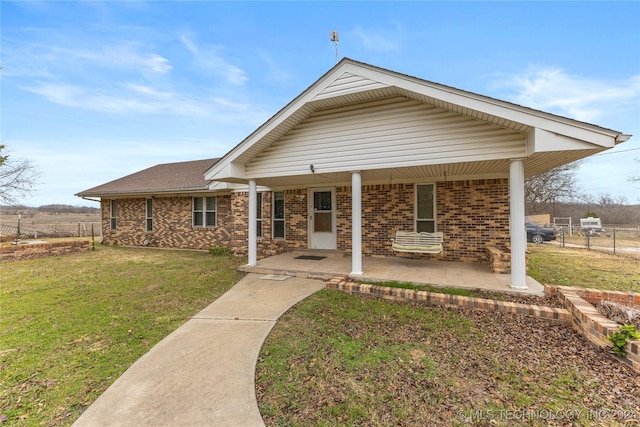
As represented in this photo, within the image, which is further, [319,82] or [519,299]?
[319,82]

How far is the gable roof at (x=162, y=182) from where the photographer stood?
11.6m

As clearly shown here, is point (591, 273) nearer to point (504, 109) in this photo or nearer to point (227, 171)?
point (504, 109)

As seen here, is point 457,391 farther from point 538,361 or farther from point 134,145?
point 134,145

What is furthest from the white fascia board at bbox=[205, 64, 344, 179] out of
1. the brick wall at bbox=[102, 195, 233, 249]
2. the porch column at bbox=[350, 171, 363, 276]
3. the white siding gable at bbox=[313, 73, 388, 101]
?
the brick wall at bbox=[102, 195, 233, 249]

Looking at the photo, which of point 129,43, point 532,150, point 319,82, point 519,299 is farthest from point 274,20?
point 519,299

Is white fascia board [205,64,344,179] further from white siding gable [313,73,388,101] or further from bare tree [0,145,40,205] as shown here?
bare tree [0,145,40,205]

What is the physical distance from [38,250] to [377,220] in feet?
40.8

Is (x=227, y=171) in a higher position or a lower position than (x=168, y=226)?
higher

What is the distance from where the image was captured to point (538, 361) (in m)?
2.95

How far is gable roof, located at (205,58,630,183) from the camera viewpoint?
169 inches

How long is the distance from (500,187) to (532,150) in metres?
2.94

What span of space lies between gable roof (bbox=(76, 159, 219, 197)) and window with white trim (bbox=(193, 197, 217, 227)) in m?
0.79

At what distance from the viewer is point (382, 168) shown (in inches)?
229

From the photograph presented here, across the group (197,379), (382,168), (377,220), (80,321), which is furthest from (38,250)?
(382,168)
